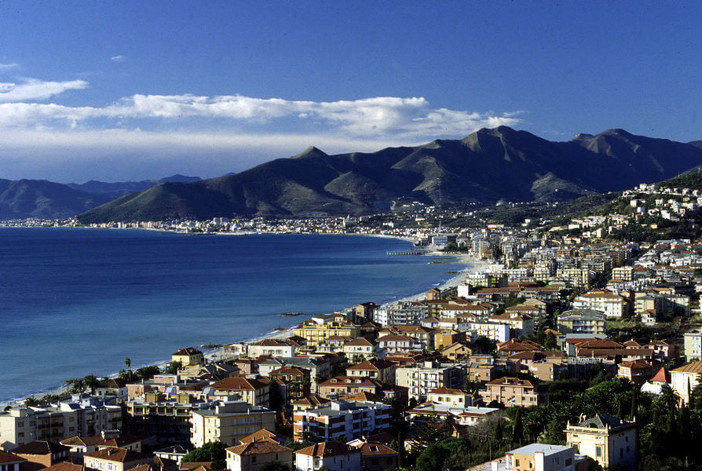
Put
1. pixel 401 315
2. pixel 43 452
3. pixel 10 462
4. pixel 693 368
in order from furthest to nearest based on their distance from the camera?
1. pixel 401 315
2. pixel 693 368
3. pixel 43 452
4. pixel 10 462

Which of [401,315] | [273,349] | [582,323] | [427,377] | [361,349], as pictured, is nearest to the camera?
[427,377]

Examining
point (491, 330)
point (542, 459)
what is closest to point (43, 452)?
point (542, 459)

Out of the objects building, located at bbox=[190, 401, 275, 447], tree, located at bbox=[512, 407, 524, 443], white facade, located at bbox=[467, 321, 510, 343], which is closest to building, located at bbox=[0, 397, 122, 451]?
building, located at bbox=[190, 401, 275, 447]

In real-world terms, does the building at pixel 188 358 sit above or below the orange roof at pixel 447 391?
below

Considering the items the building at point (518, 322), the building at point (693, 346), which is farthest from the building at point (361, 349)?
the building at point (693, 346)

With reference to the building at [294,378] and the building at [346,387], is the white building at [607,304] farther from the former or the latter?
the building at [346,387]

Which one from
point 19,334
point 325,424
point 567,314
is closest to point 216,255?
point 19,334

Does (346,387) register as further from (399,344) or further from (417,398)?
(399,344)
